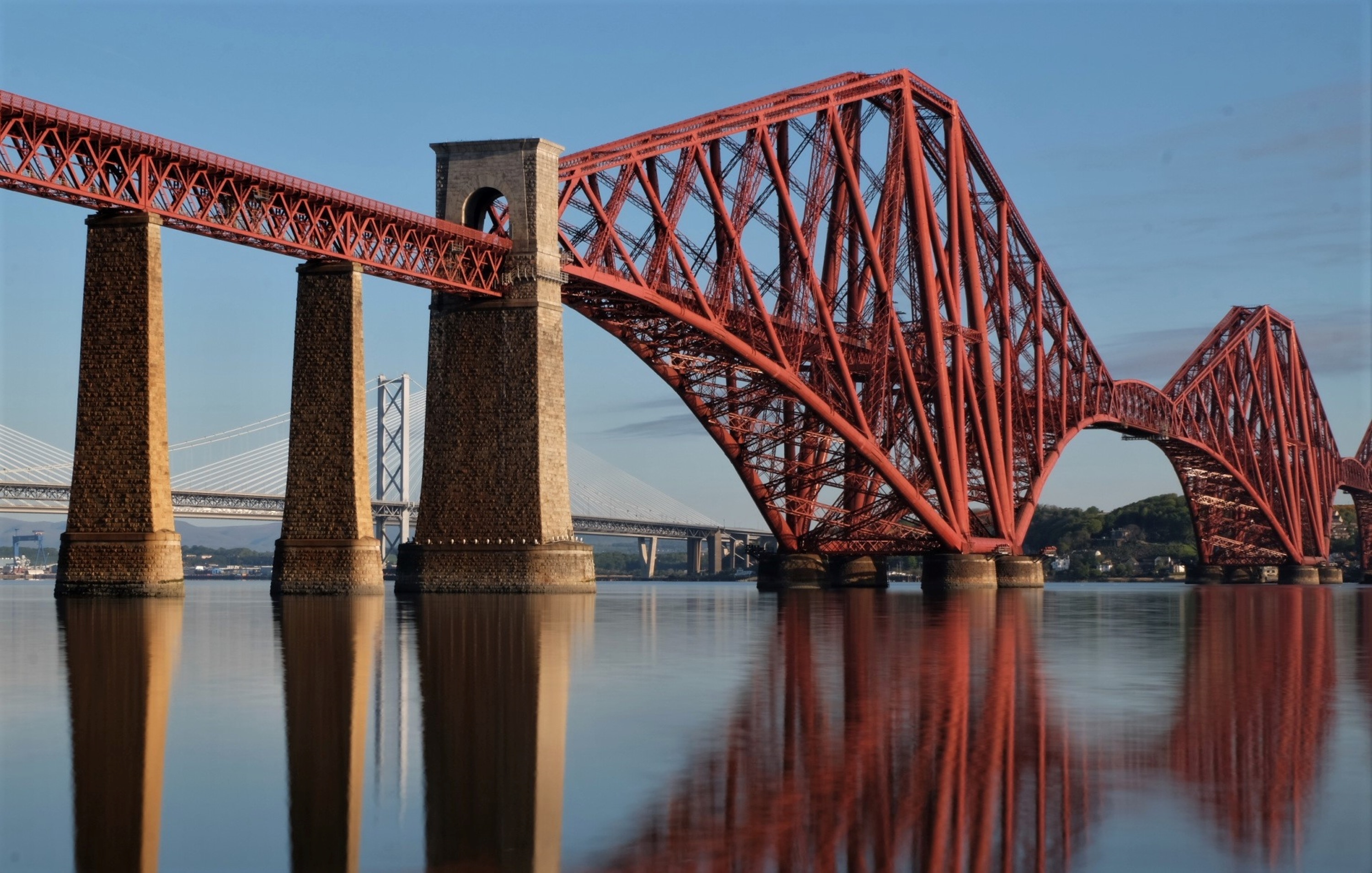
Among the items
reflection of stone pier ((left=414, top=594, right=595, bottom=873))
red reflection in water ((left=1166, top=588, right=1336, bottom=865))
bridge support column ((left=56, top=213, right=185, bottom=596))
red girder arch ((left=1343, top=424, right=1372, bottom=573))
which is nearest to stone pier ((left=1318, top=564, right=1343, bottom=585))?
red girder arch ((left=1343, top=424, right=1372, bottom=573))

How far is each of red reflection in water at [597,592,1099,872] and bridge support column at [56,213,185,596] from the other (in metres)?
25.4

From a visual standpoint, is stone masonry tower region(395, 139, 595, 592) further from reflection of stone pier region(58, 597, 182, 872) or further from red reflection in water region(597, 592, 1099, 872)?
red reflection in water region(597, 592, 1099, 872)

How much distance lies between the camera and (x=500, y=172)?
195 feet

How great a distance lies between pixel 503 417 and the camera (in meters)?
57.9

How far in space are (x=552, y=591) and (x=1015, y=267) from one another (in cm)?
4819

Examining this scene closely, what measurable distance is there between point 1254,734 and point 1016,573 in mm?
67992

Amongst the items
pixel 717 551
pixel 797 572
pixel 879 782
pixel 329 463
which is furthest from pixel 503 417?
pixel 717 551

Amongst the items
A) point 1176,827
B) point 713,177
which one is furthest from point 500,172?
point 1176,827

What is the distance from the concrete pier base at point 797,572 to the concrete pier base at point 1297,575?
83512 millimetres

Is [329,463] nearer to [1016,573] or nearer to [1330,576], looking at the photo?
[1016,573]

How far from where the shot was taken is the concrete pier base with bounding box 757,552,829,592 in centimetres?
8119

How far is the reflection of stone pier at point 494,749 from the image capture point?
11.3 metres

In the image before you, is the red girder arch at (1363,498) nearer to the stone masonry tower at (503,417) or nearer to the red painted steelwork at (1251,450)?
the red painted steelwork at (1251,450)

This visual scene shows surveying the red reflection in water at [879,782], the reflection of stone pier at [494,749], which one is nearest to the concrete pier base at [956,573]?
the reflection of stone pier at [494,749]
